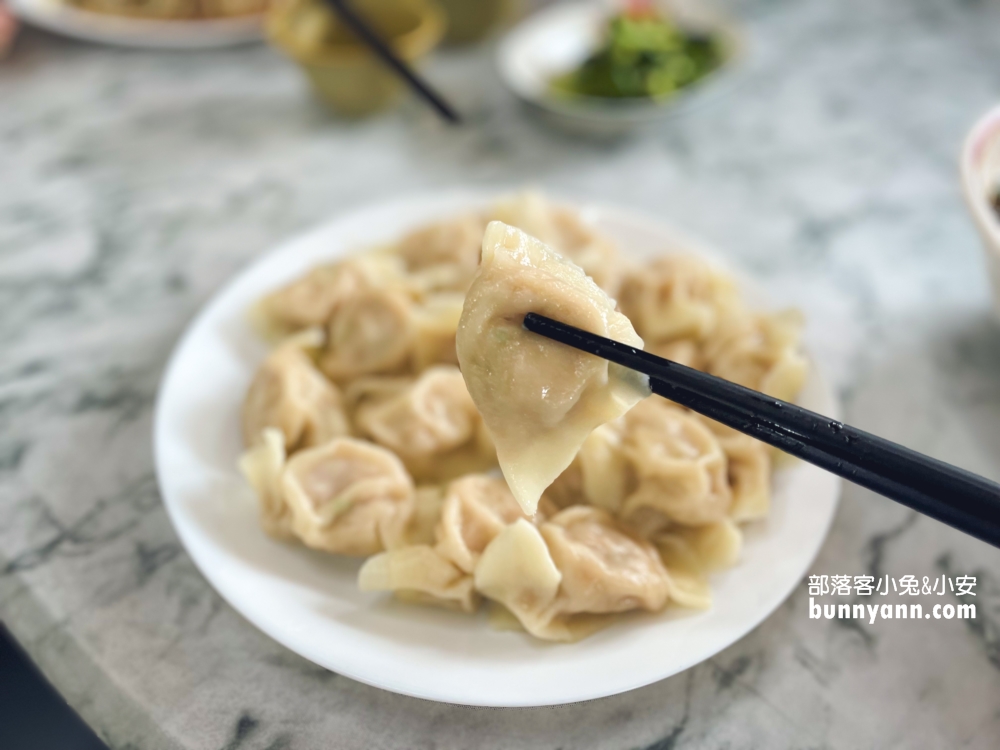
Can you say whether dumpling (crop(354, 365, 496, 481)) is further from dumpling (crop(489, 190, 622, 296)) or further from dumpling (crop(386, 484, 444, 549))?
dumpling (crop(489, 190, 622, 296))

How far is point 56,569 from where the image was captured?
1.64 m

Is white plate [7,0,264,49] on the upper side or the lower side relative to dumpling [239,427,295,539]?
upper

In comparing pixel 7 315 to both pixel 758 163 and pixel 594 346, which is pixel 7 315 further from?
pixel 758 163

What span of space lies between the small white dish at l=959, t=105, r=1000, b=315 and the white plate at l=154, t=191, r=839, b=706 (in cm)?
50

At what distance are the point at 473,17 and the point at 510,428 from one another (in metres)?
2.55

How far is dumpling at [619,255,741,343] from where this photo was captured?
73.9 inches

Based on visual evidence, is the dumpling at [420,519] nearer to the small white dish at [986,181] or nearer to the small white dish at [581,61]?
the small white dish at [986,181]

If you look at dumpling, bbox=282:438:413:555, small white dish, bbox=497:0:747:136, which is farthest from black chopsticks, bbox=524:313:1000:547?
small white dish, bbox=497:0:747:136

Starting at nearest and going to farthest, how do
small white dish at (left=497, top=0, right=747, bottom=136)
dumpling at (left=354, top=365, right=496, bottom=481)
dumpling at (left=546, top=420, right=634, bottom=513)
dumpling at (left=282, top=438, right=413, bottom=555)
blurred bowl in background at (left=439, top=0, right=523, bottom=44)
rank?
dumpling at (left=282, top=438, right=413, bottom=555) < dumpling at (left=546, top=420, right=634, bottom=513) < dumpling at (left=354, top=365, right=496, bottom=481) < small white dish at (left=497, top=0, right=747, bottom=136) < blurred bowl in background at (left=439, top=0, right=523, bottom=44)

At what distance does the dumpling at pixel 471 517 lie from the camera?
1.46 m

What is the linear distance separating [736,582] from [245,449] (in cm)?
108

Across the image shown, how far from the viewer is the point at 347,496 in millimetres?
1580

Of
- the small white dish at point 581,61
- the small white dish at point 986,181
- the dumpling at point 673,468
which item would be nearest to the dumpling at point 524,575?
the dumpling at point 673,468

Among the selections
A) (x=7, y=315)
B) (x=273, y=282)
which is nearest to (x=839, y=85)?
(x=273, y=282)
